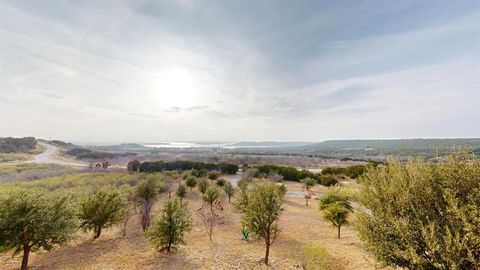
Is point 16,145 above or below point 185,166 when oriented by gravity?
above

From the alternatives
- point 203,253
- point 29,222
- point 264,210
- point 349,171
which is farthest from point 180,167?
point 264,210

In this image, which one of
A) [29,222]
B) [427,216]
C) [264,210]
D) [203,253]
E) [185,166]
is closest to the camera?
[427,216]

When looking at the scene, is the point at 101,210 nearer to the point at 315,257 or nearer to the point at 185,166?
the point at 315,257

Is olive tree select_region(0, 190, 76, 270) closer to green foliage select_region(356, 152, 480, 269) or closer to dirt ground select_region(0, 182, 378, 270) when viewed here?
dirt ground select_region(0, 182, 378, 270)

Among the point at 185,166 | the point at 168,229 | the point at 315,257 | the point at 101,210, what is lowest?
the point at 315,257

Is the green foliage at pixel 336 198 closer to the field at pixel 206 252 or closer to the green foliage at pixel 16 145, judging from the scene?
the field at pixel 206 252

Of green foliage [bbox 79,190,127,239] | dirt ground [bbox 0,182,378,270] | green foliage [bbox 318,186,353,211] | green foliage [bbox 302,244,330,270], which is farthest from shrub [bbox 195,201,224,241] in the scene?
green foliage [bbox 318,186,353,211]
